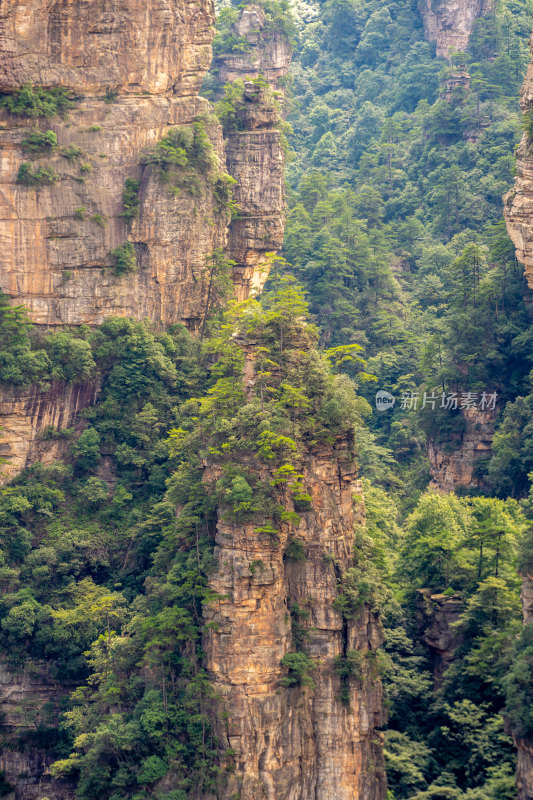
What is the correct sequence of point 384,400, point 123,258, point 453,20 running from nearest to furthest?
1. point 123,258
2. point 384,400
3. point 453,20

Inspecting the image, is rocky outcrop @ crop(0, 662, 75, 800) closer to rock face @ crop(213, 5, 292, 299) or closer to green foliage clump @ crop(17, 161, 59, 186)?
green foliage clump @ crop(17, 161, 59, 186)

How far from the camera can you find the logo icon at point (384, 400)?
49531mm

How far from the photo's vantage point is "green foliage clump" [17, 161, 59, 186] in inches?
1570

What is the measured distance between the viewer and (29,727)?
36.2m

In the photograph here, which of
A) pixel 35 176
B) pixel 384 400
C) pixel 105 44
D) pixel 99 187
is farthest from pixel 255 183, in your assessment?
pixel 384 400

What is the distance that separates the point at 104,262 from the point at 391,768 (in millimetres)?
20286

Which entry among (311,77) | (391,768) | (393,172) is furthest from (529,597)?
(311,77)

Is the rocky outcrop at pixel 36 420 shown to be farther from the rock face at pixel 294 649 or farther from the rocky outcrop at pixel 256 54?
the rocky outcrop at pixel 256 54

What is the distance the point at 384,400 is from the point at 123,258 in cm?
1392

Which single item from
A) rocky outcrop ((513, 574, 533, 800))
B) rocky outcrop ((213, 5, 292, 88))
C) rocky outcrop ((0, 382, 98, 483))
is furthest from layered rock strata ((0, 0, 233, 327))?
rocky outcrop ((513, 574, 533, 800))

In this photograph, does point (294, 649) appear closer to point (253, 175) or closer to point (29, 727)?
point (29, 727)

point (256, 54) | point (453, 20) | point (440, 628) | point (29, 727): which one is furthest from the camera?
point (453, 20)

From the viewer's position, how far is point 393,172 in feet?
206

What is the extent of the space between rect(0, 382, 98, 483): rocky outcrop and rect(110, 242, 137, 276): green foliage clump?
170 inches
